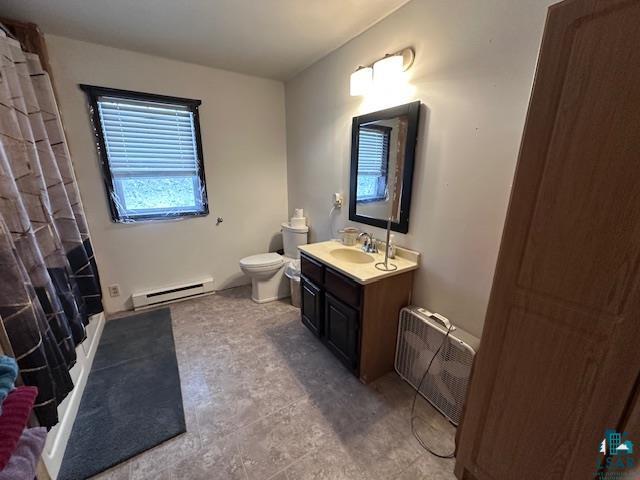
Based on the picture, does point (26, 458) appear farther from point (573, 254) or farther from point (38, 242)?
point (573, 254)

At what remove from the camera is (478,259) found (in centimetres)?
137

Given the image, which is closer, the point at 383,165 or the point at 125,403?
the point at 125,403

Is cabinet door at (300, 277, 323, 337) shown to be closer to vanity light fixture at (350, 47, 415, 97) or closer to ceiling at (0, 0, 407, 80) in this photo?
vanity light fixture at (350, 47, 415, 97)

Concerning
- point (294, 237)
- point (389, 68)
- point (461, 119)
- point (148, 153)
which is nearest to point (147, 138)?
point (148, 153)

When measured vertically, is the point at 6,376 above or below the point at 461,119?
below

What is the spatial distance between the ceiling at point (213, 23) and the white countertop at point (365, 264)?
158 centimetres

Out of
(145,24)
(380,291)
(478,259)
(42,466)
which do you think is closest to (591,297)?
(478,259)

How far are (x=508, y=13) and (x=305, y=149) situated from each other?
186 centimetres

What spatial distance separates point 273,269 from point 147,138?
174 centimetres

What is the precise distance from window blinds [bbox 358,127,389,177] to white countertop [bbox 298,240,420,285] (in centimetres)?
60

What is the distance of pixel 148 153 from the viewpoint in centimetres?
241

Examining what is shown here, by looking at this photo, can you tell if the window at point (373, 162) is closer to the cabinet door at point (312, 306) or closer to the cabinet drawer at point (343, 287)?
the cabinet drawer at point (343, 287)

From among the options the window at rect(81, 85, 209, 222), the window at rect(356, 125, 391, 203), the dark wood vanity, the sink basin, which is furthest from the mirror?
the window at rect(81, 85, 209, 222)

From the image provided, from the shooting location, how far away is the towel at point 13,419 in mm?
555
